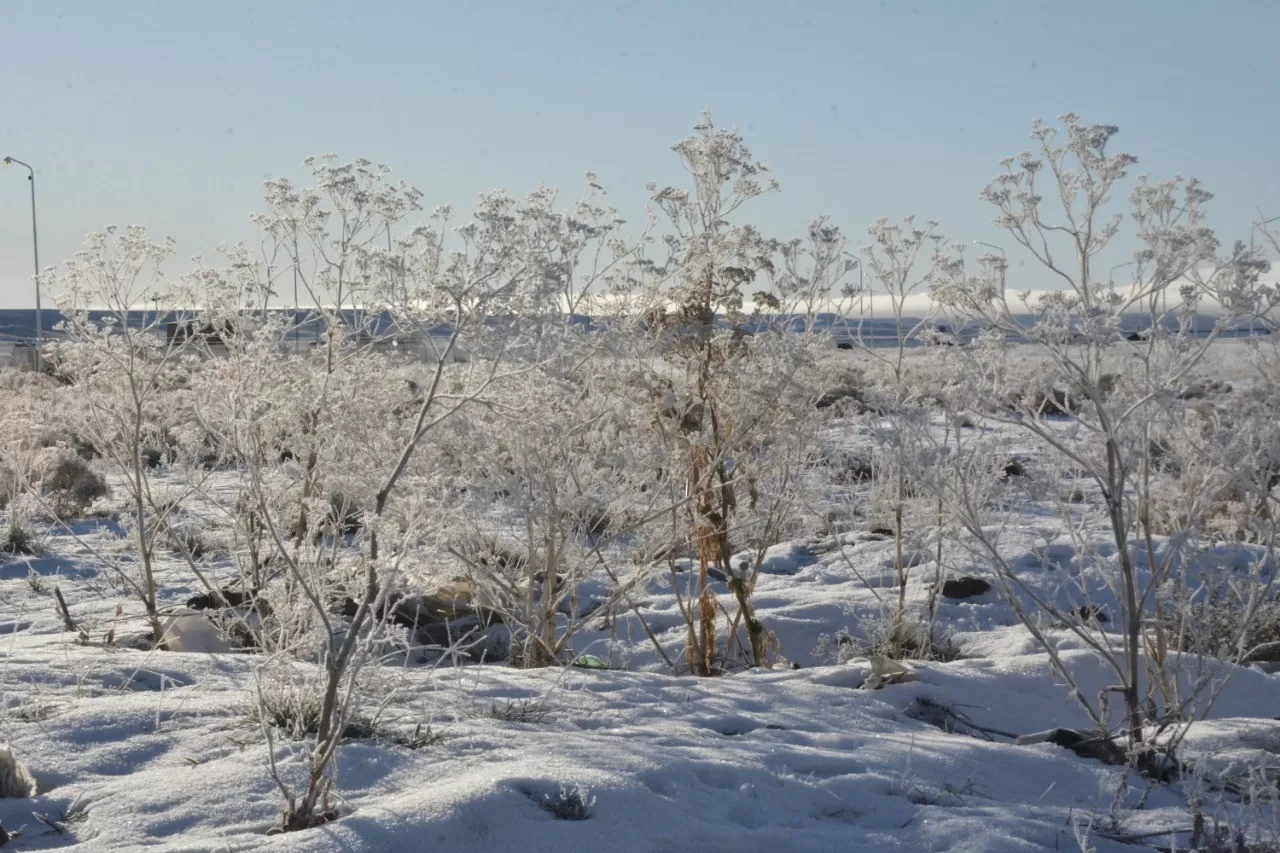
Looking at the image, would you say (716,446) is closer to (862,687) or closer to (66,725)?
(862,687)

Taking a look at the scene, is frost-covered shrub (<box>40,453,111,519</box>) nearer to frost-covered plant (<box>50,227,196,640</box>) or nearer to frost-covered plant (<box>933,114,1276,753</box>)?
frost-covered plant (<box>50,227,196,640</box>)

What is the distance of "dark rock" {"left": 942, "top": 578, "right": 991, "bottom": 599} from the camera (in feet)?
26.6

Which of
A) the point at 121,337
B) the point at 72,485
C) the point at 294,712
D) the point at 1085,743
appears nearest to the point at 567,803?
the point at 294,712

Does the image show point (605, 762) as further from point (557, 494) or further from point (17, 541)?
point (17, 541)

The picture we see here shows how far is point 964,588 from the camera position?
8.13 meters

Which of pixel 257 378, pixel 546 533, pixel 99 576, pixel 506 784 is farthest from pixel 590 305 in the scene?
pixel 99 576

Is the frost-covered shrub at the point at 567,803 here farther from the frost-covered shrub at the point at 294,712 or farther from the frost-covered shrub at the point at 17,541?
the frost-covered shrub at the point at 17,541

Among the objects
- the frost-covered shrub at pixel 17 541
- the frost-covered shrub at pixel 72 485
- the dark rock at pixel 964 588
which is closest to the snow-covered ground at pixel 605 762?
the dark rock at pixel 964 588

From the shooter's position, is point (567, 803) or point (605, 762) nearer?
point (567, 803)

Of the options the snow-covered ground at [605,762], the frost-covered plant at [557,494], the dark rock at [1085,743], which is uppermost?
the frost-covered plant at [557,494]

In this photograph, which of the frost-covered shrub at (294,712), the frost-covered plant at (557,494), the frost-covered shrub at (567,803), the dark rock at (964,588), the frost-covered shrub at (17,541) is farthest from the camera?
the frost-covered shrub at (17,541)

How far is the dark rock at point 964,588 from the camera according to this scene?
8.11 m

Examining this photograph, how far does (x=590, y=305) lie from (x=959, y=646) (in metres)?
3.23

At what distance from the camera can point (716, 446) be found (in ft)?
19.6
